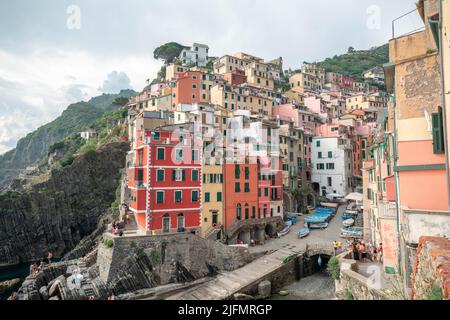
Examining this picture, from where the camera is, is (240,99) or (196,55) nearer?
(240,99)

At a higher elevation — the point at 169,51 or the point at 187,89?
the point at 169,51

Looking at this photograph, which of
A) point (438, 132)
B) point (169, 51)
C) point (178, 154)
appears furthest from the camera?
point (169, 51)

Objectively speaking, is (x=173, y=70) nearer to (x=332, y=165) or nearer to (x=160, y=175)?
(x=332, y=165)

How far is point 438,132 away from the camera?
34.6 feet

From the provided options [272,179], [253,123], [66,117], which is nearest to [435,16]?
[272,179]

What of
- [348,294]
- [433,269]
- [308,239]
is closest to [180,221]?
[308,239]

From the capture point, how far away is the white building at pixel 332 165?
5322cm

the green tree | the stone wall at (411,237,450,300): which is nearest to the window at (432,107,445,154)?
the stone wall at (411,237,450,300)

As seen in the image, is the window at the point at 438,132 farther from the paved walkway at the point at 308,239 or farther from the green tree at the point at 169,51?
the green tree at the point at 169,51

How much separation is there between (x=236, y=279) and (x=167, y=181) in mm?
12743

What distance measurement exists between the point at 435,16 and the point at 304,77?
89319 mm

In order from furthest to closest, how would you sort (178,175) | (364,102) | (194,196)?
(364,102) → (194,196) → (178,175)

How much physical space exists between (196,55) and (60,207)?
70.2m

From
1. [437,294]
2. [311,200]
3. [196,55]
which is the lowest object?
[311,200]
